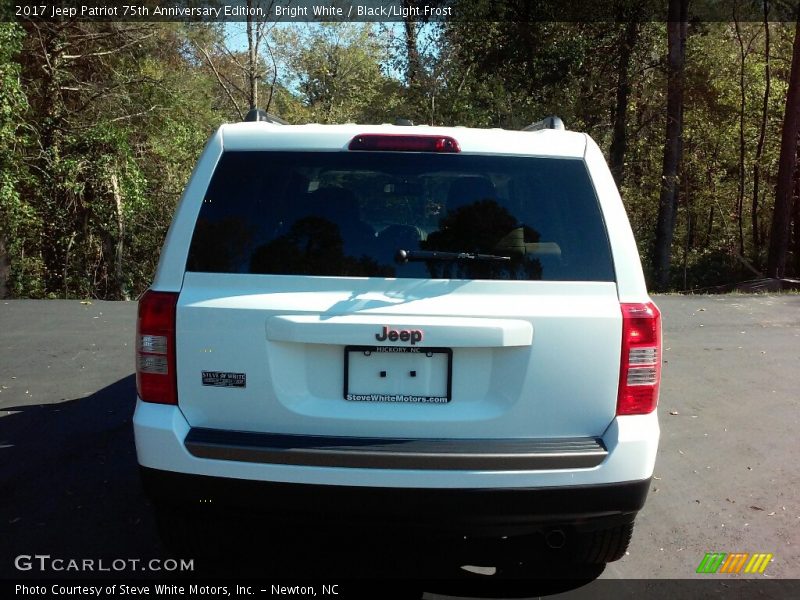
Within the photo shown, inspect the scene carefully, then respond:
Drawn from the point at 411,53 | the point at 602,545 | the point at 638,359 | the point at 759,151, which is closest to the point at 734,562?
the point at 602,545

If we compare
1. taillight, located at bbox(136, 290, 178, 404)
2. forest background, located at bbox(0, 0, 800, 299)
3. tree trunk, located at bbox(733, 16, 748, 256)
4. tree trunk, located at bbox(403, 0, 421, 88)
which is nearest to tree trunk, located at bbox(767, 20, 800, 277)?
forest background, located at bbox(0, 0, 800, 299)

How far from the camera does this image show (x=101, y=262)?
2048 cm

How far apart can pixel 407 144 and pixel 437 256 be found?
0.48 metres

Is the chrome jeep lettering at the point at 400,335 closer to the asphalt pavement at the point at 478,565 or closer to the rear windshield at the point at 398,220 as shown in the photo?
the rear windshield at the point at 398,220

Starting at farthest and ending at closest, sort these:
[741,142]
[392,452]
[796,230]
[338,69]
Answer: [338,69]
[741,142]
[796,230]
[392,452]

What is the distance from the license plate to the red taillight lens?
817 millimetres

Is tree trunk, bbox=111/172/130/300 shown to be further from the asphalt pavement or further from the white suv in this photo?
the white suv

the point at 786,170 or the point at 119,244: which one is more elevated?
the point at 786,170

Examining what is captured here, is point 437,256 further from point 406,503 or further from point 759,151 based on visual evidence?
point 759,151

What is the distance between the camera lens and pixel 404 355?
2.95m

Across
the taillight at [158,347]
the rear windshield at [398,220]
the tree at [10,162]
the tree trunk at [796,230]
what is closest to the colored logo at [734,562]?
the rear windshield at [398,220]

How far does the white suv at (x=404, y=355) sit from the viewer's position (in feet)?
9.60

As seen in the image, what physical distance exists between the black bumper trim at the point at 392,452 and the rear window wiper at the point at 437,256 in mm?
702

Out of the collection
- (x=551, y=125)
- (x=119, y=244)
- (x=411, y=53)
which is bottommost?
(x=119, y=244)
